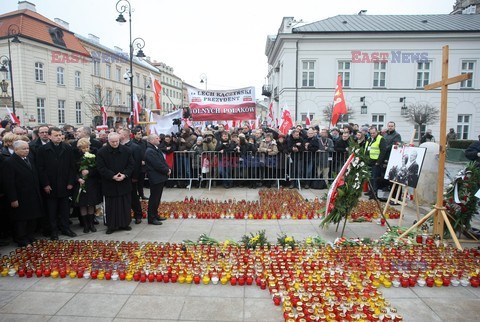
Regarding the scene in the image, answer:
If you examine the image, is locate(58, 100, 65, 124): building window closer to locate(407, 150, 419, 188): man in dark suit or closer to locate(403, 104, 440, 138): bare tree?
locate(403, 104, 440, 138): bare tree

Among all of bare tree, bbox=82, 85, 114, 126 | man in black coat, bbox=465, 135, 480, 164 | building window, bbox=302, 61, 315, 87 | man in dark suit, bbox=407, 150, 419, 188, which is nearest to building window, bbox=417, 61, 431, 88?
building window, bbox=302, 61, 315, 87

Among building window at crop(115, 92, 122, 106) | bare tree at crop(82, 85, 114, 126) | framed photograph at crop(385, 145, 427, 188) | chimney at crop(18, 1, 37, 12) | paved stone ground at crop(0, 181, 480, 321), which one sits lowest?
paved stone ground at crop(0, 181, 480, 321)

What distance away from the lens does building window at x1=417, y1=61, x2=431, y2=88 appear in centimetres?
3161

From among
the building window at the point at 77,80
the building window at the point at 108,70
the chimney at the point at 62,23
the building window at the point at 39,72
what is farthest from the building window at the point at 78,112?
the chimney at the point at 62,23

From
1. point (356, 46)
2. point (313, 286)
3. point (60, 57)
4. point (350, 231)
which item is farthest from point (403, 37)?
point (60, 57)

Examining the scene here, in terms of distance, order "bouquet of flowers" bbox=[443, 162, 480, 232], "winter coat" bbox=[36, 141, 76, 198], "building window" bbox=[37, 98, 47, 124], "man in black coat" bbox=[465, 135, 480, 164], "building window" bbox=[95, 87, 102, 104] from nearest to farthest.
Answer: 1. "bouquet of flowers" bbox=[443, 162, 480, 232]
2. "winter coat" bbox=[36, 141, 76, 198]
3. "man in black coat" bbox=[465, 135, 480, 164]
4. "building window" bbox=[37, 98, 47, 124]
5. "building window" bbox=[95, 87, 102, 104]

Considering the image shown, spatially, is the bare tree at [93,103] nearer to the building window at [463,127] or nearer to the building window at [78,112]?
the building window at [78,112]

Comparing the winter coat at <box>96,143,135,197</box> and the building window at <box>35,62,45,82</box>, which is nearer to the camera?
the winter coat at <box>96,143,135,197</box>

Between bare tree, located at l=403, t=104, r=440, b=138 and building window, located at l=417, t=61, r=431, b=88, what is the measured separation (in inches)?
92.8

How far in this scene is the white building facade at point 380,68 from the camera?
31016 mm

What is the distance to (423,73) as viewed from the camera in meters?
31.7

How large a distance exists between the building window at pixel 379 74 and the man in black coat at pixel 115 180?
101 feet

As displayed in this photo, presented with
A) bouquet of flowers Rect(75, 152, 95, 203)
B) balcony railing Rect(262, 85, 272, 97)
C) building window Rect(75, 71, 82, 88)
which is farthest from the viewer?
balcony railing Rect(262, 85, 272, 97)

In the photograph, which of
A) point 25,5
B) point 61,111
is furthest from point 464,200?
point 25,5
